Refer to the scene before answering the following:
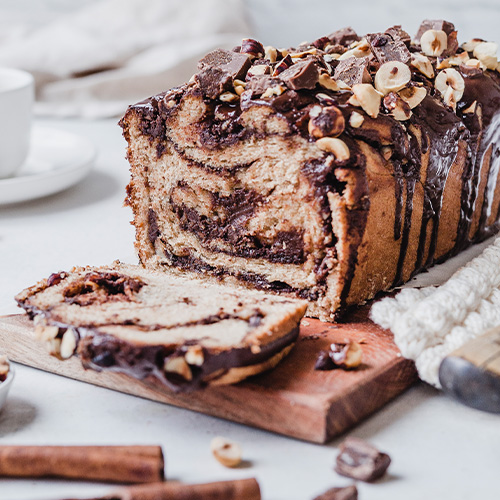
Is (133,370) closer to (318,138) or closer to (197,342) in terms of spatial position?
(197,342)

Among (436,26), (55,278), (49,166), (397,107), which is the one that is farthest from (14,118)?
(397,107)

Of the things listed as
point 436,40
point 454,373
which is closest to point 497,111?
point 436,40

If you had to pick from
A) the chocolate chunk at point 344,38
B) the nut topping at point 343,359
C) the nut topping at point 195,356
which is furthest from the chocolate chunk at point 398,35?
the nut topping at point 195,356

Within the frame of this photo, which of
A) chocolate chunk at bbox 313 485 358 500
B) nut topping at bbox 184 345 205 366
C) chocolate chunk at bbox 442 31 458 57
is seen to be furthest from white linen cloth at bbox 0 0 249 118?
chocolate chunk at bbox 313 485 358 500

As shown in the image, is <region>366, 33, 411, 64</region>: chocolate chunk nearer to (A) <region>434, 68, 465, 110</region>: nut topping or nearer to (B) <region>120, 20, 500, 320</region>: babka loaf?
(B) <region>120, 20, 500, 320</region>: babka loaf

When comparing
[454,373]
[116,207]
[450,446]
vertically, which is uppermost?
[454,373]

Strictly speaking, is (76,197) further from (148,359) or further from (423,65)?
(148,359)

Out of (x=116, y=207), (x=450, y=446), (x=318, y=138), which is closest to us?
(x=450, y=446)
